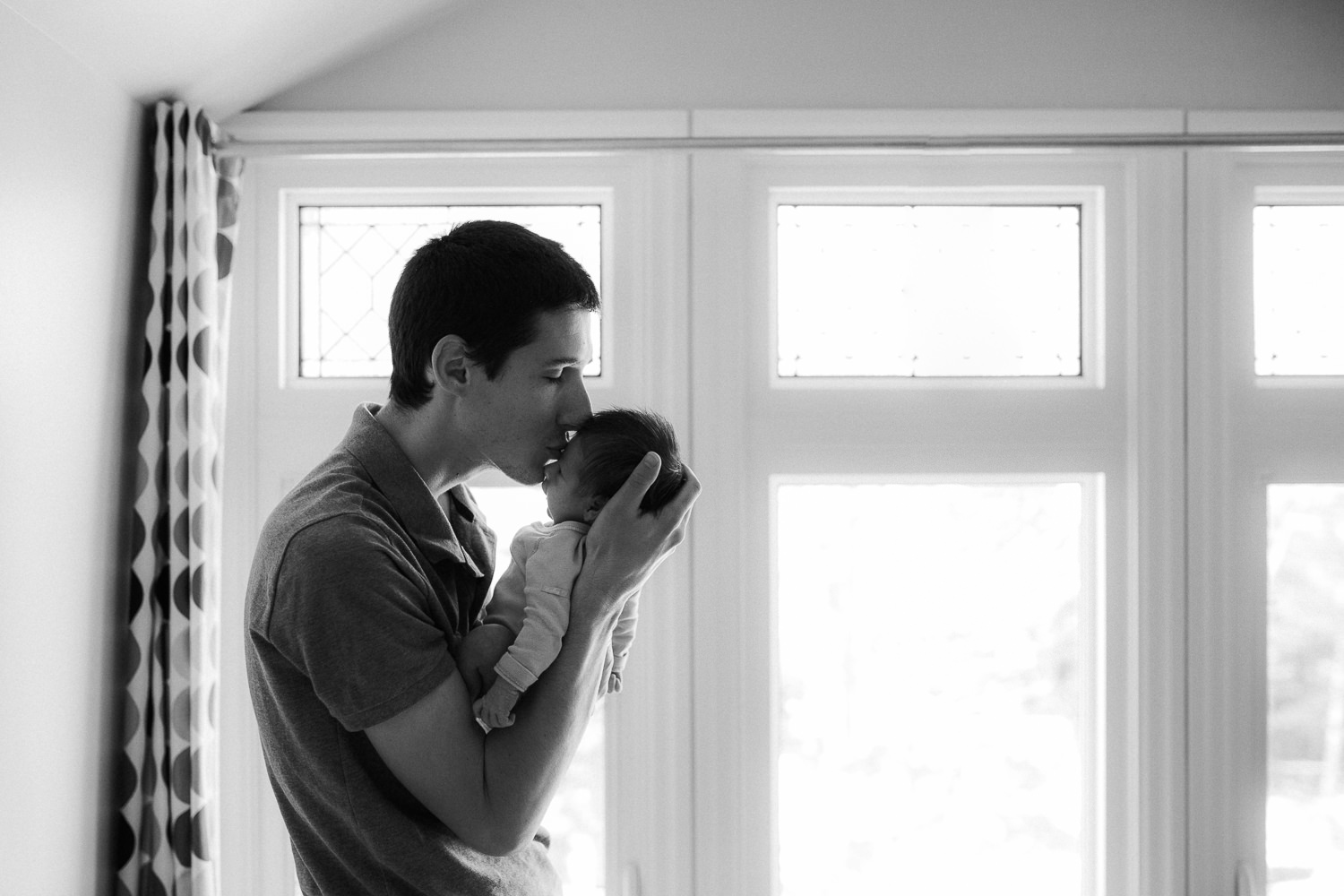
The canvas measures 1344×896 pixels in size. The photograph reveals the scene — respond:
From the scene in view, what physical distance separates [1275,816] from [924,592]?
36.5 inches

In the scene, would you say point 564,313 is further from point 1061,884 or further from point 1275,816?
point 1275,816

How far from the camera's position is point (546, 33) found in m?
2.21

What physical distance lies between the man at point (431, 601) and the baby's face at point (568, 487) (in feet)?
0.25

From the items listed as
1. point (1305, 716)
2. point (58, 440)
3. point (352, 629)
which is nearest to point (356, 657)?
point (352, 629)

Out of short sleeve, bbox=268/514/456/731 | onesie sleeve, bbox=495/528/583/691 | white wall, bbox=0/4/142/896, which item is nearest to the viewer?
short sleeve, bbox=268/514/456/731

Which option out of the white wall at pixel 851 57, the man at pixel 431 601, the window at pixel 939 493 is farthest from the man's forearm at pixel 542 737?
the white wall at pixel 851 57

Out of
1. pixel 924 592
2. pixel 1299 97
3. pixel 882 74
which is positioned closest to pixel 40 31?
pixel 882 74

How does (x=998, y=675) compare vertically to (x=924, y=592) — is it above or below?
below

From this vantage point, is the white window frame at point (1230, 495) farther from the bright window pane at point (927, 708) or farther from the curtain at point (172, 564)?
the curtain at point (172, 564)

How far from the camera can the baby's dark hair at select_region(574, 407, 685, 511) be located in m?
1.34

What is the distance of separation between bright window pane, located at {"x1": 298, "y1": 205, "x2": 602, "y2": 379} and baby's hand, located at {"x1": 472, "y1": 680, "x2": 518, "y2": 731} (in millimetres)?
1346

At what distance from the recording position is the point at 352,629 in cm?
100

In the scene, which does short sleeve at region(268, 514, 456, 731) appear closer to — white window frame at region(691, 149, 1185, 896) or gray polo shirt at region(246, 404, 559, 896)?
gray polo shirt at region(246, 404, 559, 896)

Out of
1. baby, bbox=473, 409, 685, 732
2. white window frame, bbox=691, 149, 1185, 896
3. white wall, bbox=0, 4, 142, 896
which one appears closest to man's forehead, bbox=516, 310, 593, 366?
baby, bbox=473, 409, 685, 732
